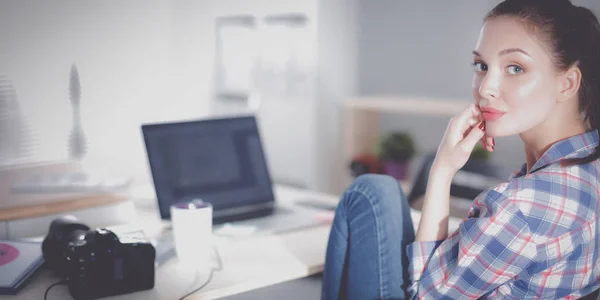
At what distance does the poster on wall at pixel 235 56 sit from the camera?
341 cm

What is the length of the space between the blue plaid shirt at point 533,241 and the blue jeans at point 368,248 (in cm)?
9

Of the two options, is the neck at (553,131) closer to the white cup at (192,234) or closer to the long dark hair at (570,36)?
the long dark hair at (570,36)

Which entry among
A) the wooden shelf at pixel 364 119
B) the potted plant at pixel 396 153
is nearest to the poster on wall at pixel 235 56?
the wooden shelf at pixel 364 119

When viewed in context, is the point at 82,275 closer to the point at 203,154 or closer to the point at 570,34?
the point at 203,154

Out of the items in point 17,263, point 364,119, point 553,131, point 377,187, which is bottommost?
point 364,119

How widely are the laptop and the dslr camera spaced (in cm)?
43

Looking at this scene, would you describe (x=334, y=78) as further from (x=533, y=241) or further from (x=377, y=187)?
(x=533, y=241)

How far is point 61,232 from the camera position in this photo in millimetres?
1332

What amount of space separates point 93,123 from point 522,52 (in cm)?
228

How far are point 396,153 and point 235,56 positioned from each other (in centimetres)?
96

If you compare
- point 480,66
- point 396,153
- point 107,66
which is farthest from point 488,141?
point 107,66

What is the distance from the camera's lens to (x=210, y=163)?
179 centimetres

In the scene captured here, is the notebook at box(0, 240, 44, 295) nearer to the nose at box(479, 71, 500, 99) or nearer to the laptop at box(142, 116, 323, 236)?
the laptop at box(142, 116, 323, 236)

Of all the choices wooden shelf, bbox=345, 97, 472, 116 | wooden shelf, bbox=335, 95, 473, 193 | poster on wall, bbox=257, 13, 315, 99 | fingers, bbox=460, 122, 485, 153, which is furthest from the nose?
poster on wall, bbox=257, 13, 315, 99
